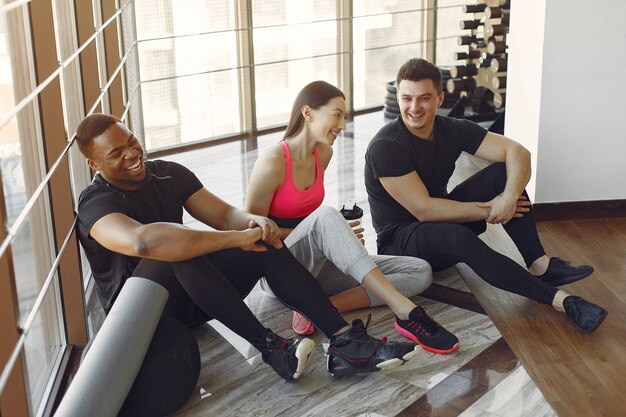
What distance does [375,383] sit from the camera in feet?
7.36

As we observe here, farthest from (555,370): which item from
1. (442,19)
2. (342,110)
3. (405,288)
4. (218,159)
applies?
(442,19)

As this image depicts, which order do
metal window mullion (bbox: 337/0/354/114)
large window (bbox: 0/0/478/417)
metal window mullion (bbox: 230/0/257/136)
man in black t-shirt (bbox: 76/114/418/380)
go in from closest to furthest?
large window (bbox: 0/0/478/417), man in black t-shirt (bbox: 76/114/418/380), metal window mullion (bbox: 230/0/257/136), metal window mullion (bbox: 337/0/354/114)

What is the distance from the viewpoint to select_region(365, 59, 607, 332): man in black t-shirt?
269 centimetres

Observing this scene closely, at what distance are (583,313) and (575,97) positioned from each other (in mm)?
1239

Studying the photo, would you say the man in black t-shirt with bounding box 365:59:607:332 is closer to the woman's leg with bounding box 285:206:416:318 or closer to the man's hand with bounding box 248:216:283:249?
the woman's leg with bounding box 285:206:416:318

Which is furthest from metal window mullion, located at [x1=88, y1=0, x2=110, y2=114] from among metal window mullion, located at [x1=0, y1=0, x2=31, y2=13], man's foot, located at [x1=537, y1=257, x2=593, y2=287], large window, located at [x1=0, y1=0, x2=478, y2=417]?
man's foot, located at [x1=537, y1=257, x2=593, y2=287]

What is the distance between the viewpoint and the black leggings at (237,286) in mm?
2133

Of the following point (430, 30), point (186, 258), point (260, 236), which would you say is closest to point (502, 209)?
point (260, 236)

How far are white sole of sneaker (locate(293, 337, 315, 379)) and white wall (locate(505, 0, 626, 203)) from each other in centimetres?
170

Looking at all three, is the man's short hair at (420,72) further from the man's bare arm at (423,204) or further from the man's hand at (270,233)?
the man's hand at (270,233)

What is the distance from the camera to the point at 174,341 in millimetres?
2113

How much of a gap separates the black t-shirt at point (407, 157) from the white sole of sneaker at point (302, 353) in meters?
0.76

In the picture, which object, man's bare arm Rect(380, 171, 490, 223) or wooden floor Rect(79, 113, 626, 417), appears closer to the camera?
wooden floor Rect(79, 113, 626, 417)

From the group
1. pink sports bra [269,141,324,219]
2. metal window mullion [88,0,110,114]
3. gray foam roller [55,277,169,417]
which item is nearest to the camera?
gray foam roller [55,277,169,417]
